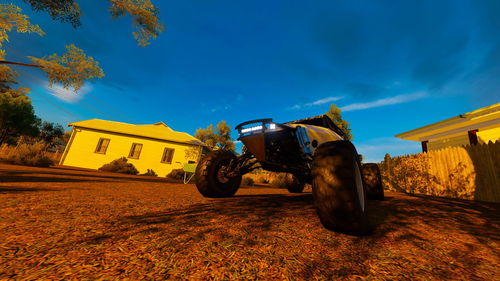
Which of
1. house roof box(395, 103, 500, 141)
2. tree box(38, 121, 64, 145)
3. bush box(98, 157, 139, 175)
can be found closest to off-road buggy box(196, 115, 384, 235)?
house roof box(395, 103, 500, 141)

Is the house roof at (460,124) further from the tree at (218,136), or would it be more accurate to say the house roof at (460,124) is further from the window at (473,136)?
the tree at (218,136)

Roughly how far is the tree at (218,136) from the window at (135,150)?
6.73 meters

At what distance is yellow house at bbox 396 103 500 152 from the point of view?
347 inches

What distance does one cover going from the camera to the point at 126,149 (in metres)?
16.5

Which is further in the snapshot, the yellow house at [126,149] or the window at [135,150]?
the window at [135,150]

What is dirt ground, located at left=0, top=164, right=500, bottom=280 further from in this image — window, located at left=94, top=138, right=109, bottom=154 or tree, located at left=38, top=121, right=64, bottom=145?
tree, located at left=38, top=121, right=64, bottom=145

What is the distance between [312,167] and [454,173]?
7.92m

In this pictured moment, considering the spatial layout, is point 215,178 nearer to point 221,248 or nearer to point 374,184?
point 221,248

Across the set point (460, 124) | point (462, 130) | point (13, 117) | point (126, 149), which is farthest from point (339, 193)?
point (13, 117)

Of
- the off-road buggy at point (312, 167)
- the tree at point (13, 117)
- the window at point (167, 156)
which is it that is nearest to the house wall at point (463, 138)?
the off-road buggy at point (312, 167)

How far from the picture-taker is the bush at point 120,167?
45.8ft

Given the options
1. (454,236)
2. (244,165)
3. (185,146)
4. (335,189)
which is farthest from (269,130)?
(185,146)

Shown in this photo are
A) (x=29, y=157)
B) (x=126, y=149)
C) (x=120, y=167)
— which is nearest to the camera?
(x=29, y=157)

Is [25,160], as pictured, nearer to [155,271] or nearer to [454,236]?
[155,271]
